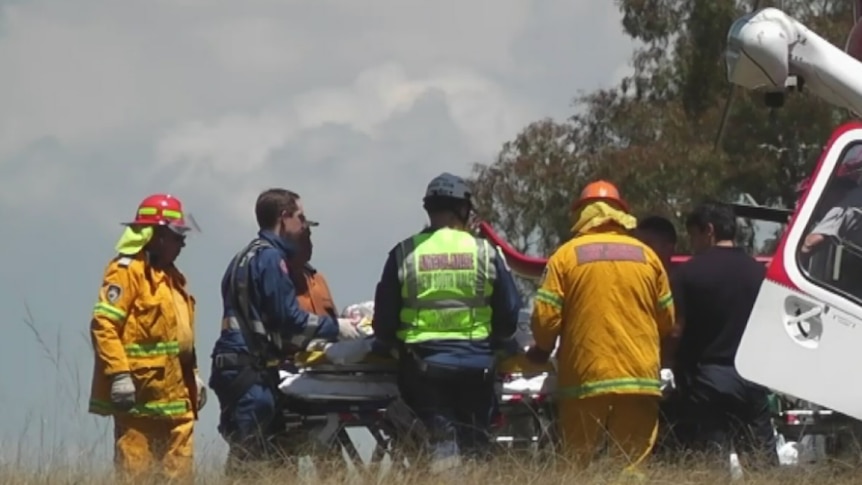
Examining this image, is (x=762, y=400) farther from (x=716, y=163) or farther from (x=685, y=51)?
(x=685, y=51)

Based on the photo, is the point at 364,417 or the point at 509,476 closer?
the point at 509,476

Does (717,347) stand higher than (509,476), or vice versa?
(717,347)

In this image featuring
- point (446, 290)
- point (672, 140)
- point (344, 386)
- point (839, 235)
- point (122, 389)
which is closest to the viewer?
point (839, 235)

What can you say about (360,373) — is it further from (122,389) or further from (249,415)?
(122,389)

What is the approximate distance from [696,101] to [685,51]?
85 cm

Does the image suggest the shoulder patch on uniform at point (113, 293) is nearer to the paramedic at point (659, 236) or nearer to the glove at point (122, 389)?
the glove at point (122, 389)

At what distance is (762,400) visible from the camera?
9086 mm

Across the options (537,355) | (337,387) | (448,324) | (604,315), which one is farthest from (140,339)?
(604,315)

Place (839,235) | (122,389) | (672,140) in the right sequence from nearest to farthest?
(839,235) → (122,389) → (672,140)

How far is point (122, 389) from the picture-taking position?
863 cm

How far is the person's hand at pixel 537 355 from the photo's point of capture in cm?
891

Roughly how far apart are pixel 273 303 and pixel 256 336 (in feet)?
0.66

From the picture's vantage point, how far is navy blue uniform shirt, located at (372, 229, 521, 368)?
347 inches

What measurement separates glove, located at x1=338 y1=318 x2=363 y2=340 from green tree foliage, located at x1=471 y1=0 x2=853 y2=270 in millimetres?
17539
